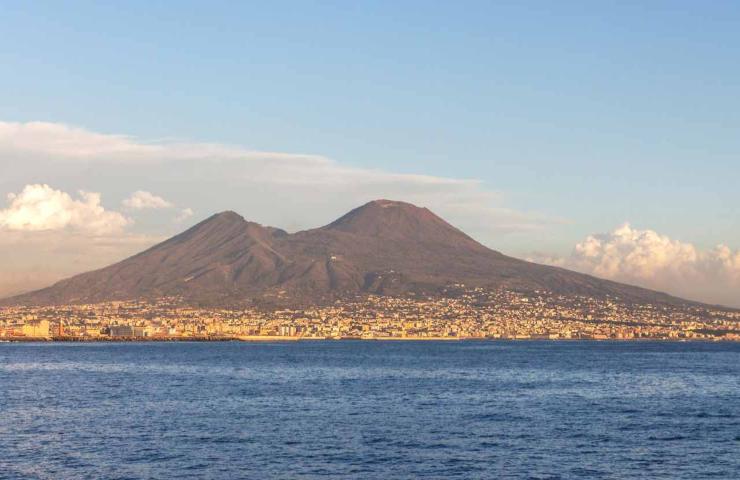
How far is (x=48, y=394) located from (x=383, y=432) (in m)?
48.9

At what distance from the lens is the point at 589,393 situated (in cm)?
11650

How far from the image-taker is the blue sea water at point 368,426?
2475 inches

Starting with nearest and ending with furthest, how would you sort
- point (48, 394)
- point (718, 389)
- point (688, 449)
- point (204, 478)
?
point (204, 478) < point (688, 449) < point (48, 394) < point (718, 389)

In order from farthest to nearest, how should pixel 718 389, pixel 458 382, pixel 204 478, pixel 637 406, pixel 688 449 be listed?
1. pixel 458 382
2. pixel 718 389
3. pixel 637 406
4. pixel 688 449
5. pixel 204 478

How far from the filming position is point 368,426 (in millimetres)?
82625

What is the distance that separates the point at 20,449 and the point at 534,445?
34837mm

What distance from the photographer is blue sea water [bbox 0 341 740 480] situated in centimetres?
6288

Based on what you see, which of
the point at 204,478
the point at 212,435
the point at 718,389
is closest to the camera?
the point at 204,478

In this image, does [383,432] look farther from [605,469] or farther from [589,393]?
[589,393]

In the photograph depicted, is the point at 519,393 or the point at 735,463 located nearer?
the point at 735,463

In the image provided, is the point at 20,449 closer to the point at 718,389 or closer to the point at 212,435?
the point at 212,435

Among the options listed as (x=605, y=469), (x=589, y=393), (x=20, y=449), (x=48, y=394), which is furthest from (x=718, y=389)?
(x=20, y=449)

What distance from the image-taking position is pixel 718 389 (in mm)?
124188

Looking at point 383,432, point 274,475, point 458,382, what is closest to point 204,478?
point 274,475
